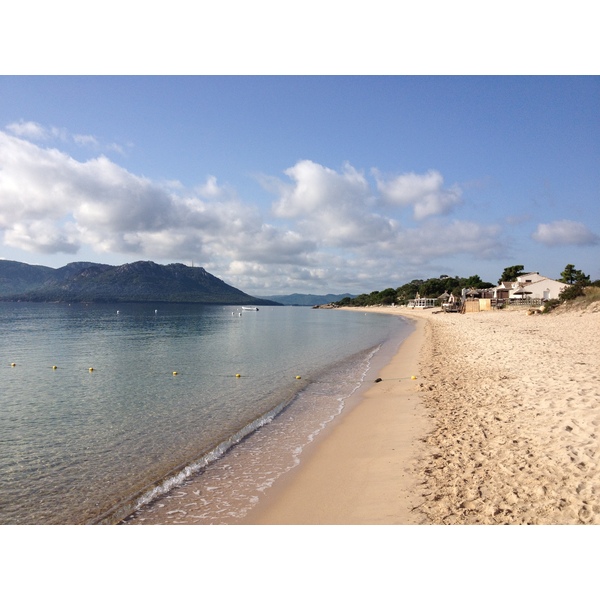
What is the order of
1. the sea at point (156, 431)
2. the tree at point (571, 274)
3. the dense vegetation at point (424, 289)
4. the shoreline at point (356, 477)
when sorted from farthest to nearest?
1. the dense vegetation at point (424, 289)
2. the tree at point (571, 274)
3. the sea at point (156, 431)
4. the shoreline at point (356, 477)

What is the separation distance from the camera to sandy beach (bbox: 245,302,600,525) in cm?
577

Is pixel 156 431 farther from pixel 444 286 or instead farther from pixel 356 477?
pixel 444 286

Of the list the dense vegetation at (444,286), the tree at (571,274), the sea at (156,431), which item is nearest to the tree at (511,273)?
the dense vegetation at (444,286)

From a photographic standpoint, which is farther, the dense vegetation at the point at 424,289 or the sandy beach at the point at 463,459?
the dense vegetation at the point at 424,289

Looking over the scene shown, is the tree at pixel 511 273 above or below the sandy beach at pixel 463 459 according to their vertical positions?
above

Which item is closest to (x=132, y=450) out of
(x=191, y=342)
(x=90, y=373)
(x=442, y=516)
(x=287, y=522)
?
(x=287, y=522)

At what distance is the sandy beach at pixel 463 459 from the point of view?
5.77 m

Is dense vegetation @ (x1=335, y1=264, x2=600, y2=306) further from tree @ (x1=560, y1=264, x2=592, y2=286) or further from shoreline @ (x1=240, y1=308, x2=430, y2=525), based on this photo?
shoreline @ (x1=240, y1=308, x2=430, y2=525)

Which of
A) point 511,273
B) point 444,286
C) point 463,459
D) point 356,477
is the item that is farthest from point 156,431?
point 444,286

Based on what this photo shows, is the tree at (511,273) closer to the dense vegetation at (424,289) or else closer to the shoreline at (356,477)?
the dense vegetation at (424,289)

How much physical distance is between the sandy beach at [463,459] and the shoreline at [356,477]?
0.02 metres

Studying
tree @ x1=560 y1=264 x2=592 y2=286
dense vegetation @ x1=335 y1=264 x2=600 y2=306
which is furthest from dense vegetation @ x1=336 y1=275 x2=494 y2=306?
tree @ x1=560 y1=264 x2=592 y2=286

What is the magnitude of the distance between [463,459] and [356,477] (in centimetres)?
205

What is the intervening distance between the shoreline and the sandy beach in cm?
2
